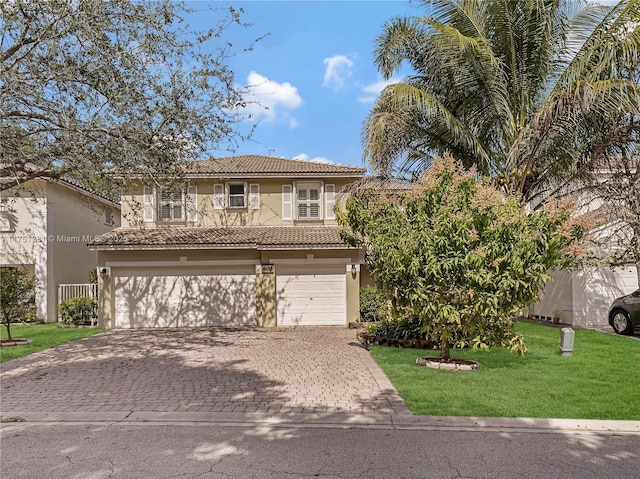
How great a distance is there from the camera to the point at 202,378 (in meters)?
8.10

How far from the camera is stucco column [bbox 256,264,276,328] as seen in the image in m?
15.6

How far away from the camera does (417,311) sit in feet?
27.4

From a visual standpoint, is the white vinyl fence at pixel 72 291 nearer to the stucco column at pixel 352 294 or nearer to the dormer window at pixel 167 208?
the dormer window at pixel 167 208

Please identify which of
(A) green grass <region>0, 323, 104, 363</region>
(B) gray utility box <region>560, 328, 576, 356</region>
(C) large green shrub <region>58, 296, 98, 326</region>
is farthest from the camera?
(C) large green shrub <region>58, 296, 98, 326</region>

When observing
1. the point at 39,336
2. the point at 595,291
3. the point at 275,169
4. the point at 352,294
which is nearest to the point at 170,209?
the point at 275,169

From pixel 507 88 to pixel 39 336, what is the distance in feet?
51.4

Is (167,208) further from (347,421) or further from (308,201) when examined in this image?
(347,421)

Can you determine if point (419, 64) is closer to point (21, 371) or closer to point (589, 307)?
point (589, 307)

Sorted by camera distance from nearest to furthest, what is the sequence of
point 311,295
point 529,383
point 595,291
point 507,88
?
1. point 529,383
2. point 507,88
3. point 595,291
4. point 311,295

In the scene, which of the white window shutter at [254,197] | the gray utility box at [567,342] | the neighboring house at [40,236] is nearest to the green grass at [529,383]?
the gray utility box at [567,342]

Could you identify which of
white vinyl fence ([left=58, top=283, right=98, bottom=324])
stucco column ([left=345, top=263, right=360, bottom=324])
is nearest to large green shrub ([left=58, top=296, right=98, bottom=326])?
white vinyl fence ([left=58, top=283, right=98, bottom=324])

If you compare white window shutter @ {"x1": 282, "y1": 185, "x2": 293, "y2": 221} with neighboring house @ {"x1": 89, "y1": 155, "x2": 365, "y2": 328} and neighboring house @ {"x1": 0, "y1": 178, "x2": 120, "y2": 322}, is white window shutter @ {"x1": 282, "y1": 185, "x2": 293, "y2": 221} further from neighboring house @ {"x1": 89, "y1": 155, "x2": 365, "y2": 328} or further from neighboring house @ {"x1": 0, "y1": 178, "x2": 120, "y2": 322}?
neighboring house @ {"x1": 0, "y1": 178, "x2": 120, "y2": 322}

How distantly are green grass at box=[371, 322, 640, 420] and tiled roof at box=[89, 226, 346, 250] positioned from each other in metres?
5.49

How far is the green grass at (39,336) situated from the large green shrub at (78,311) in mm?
477
